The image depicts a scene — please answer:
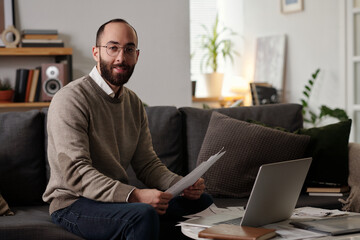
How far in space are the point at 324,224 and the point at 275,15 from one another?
15.3ft

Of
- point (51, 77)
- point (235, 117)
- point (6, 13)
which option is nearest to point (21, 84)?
point (51, 77)

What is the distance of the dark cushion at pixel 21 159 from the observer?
8.67ft

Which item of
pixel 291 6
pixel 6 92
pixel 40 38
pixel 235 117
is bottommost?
pixel 235 117

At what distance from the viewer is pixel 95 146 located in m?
2.24

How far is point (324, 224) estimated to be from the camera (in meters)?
1.83

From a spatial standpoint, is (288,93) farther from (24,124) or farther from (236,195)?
(24,124)

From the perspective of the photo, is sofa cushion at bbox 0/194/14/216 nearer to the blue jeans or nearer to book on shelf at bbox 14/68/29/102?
the blue jeans

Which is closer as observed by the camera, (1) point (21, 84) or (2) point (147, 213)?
(2) point (147, 213)

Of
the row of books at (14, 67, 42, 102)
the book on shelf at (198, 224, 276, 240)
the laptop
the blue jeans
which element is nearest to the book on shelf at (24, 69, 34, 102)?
the row of books at (14, 67, 42, 102)

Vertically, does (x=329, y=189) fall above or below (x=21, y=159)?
below

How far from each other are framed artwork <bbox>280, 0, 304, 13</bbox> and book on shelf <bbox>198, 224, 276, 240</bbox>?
446cm

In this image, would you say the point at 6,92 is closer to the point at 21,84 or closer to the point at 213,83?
the point at 21,84

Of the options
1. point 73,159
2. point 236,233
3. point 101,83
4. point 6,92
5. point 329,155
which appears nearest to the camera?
point 236,233

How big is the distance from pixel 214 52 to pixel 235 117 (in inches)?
148
